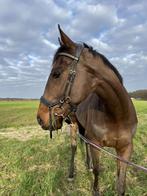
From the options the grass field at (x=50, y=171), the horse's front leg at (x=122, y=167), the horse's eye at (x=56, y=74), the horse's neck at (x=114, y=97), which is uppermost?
the horse's eye at (x=56, y=74)

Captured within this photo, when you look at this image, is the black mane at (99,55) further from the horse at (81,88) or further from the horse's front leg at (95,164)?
the horse's front leg at (95,164)

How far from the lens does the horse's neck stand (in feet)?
12.9

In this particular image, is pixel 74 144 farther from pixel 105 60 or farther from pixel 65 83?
pixel 65 83

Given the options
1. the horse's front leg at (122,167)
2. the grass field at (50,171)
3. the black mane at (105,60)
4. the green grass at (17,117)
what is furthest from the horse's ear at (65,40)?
the green grass at (17,117)

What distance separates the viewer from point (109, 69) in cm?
395

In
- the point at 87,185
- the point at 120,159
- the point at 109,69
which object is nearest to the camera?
the point at 109,69

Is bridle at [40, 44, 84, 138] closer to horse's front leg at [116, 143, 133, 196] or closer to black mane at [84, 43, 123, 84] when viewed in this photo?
black mane at [84, 43, 123, 84]

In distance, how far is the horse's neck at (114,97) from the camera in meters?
3.93

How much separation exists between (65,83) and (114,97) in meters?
0.81

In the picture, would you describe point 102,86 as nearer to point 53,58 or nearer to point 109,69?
point 109,69

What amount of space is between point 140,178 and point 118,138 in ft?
5.82

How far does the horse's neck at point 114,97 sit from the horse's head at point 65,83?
0.28 m

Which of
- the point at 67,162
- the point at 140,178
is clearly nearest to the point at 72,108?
the point at 140,178

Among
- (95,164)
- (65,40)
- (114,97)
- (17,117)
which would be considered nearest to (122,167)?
(95,164)
